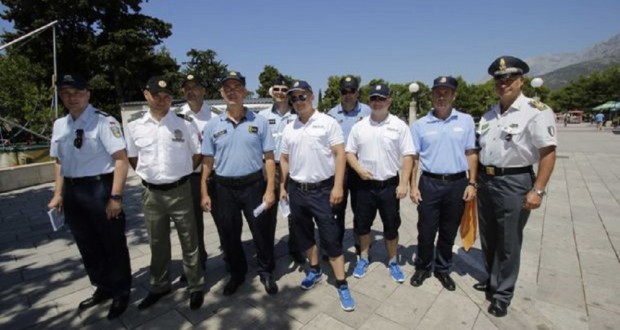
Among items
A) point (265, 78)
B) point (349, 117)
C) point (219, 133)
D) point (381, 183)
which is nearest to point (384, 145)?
point (381, 183)

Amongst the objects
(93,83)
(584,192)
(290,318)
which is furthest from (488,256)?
(93,83)

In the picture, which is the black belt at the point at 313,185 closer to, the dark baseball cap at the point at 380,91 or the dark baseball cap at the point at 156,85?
the dark baseball cap at the point at 380,91

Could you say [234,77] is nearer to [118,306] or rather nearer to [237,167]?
[237,167]

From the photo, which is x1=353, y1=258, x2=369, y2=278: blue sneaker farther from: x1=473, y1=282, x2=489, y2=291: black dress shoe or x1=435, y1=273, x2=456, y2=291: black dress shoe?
x1=473, y1=282, x2=489, y2=291: black dress shoe

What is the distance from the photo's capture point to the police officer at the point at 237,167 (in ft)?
10.3

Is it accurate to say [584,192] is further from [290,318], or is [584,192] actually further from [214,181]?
[214,181]

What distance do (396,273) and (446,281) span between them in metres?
0.52

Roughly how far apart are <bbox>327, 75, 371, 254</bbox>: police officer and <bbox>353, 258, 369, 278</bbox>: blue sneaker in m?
0.38

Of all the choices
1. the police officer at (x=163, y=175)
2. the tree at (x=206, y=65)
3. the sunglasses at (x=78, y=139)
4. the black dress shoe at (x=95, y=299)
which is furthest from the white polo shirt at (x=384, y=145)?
the tree at (x=206, y=65)

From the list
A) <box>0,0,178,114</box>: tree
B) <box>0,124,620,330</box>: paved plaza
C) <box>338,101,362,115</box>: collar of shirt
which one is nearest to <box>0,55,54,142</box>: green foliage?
<box>0,0,178,114</box>: tree

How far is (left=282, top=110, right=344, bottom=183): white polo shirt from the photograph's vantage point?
3.08m

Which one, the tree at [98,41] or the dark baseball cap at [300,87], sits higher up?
the tree at [98,41]

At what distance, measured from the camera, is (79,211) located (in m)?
2.98

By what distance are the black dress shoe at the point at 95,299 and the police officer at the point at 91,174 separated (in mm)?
294
